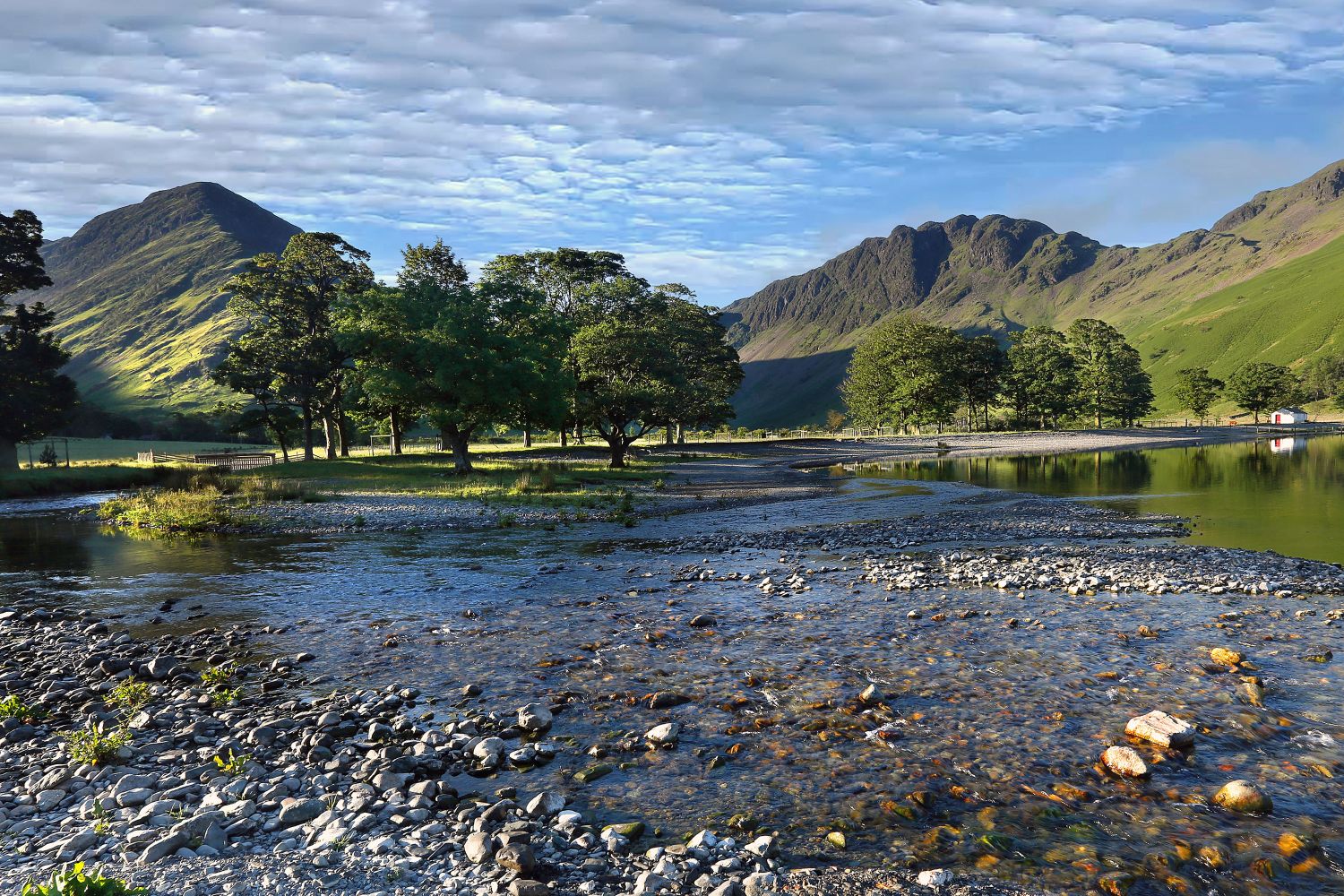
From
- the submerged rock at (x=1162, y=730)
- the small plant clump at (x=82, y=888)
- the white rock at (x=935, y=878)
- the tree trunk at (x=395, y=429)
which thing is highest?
the tree trunk at (x=395, y=429)

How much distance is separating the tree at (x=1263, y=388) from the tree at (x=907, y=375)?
8046cm

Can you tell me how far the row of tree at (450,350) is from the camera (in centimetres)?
5450

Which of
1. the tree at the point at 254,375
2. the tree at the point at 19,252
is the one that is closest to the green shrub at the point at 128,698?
the tree at the point at 254,375

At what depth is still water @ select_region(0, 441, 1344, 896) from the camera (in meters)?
7.75

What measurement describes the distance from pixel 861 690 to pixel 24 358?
79713 mm

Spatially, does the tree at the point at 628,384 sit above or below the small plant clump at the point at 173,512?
above

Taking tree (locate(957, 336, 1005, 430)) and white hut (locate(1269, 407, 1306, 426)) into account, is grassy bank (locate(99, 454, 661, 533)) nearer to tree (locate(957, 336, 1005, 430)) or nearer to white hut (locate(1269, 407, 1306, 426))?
tree (locate(957, 336, 1005, 430))

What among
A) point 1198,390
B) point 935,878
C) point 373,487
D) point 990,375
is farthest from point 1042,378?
point 935,878

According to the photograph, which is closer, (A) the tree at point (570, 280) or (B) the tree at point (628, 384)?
(B) the tree at point (628, 384)

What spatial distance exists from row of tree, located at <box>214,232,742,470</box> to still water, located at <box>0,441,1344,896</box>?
3138cm

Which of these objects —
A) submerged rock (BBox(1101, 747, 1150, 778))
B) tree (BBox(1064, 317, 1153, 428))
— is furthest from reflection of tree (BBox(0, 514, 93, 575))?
tree (BBox(1064, 317, 1153, 428))

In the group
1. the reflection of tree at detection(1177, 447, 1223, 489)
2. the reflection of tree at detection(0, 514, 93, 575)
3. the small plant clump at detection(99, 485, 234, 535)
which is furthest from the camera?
the reflection of tree at detection(1177, 447, 1223, 489)

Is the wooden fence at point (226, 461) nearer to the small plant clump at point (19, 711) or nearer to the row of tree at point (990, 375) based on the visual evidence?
the small plant clump at point (19, 711)

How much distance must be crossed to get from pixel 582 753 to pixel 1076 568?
707 inches
